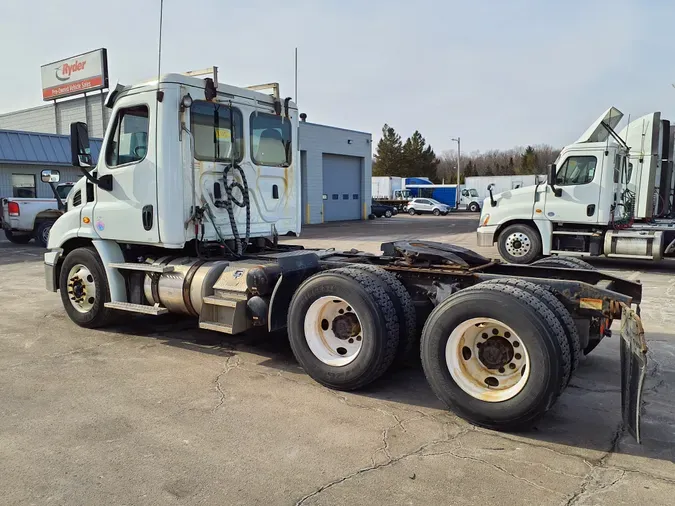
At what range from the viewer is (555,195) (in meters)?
13.0

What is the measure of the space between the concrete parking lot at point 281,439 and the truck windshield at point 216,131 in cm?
233

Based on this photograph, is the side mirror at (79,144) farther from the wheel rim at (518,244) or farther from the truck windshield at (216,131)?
the wheel rim at (518,244)

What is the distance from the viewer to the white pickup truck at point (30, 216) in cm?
1823

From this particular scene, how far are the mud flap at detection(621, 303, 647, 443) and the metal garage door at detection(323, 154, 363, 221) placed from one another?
32213 millimetres

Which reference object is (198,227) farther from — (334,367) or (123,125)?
(334,367)

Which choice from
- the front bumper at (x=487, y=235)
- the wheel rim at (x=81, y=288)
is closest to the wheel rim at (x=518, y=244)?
the front bumper at (x=487, y=235)

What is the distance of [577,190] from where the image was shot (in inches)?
503

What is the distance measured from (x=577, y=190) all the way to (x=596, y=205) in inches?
21.0

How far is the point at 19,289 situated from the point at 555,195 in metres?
11.5

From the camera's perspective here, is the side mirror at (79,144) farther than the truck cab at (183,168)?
Yes

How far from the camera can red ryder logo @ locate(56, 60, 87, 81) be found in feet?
117

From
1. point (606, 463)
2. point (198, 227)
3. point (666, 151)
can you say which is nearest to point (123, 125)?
point (198, 227)

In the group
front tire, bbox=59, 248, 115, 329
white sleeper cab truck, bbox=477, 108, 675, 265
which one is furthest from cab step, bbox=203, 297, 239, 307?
white sleeper cab truck, bbox=477, 108, 675, 265

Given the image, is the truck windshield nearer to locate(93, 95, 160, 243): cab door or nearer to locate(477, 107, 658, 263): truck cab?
locate(93, 95, 160, 243): cab door
